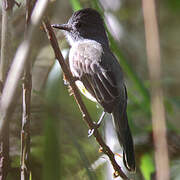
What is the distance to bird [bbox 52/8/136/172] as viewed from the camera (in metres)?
2.33

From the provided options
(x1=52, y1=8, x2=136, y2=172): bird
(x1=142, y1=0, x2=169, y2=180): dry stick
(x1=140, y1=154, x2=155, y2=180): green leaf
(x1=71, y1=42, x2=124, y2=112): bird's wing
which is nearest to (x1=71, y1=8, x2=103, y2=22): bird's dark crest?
(x1=52, y1=8, x2=136, y2=172): bird

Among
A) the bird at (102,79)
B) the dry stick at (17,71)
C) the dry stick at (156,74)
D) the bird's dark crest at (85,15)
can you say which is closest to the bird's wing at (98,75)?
the bird at (102,79)

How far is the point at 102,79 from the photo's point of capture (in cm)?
238

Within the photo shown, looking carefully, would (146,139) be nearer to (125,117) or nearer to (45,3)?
(125,117)

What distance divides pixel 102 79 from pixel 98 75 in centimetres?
3

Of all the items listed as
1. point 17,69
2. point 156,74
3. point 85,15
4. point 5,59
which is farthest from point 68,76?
point 85,15

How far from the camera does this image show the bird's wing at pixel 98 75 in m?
2.33

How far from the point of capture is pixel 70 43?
289cm

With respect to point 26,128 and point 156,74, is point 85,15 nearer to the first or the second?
point 26,128

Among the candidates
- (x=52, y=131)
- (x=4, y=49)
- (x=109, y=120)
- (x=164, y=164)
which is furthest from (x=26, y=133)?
(x=109, y=120)

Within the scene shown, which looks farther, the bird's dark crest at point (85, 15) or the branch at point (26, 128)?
the bird's dark crest at point (85, 15)

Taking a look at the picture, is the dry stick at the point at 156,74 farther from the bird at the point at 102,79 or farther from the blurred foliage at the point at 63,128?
the bird at the point at 102,79

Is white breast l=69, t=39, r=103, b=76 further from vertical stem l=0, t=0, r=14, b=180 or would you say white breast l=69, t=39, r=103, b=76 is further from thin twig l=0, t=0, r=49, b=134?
thin twig l=0, t=0, r=49, b=134

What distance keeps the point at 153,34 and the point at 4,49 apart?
654 mm
